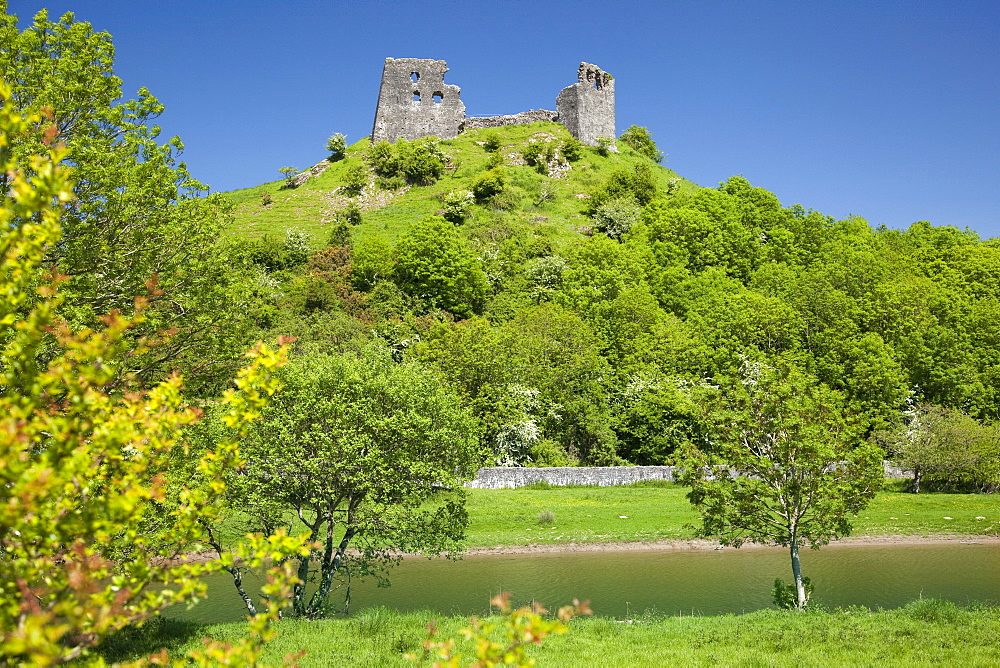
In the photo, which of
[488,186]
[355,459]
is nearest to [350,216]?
[488,186]

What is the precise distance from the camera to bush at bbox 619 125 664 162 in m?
Answer: 110

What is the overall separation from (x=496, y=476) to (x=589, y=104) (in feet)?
275

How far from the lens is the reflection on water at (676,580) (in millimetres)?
20719

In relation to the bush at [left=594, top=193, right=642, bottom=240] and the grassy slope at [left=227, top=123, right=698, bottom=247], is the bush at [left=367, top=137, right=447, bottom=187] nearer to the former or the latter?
the grassy slope at [left=227, top=123, right=698, bottom=247]

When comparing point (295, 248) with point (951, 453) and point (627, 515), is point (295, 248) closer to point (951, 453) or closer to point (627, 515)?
point (627, 515)

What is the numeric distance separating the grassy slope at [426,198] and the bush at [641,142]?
5.10 metres

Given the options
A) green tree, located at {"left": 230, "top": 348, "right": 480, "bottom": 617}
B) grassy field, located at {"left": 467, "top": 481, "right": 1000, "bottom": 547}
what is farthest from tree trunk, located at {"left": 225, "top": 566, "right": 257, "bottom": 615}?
grassy field, located at {"left": 467, "top": 481, "right": 1000, "bottom": 547}

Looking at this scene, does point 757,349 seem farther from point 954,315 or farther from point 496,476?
point 496,476

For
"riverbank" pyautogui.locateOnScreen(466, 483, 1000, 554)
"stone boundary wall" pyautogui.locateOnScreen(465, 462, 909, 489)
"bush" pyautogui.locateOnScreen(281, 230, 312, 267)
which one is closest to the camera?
"riverbank" pyautogui.locateOnScreen(466, 483, 1000, 554)

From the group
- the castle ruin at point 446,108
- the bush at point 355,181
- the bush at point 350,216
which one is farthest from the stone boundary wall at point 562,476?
the castle ruin at point 446,108

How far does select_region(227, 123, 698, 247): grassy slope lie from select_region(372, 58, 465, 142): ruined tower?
4.18 meters

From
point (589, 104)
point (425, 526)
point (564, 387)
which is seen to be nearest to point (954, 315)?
point (564, 387)

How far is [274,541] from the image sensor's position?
396 cm

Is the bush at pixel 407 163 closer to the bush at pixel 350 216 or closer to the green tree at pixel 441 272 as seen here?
the bush at pixel 350 216
